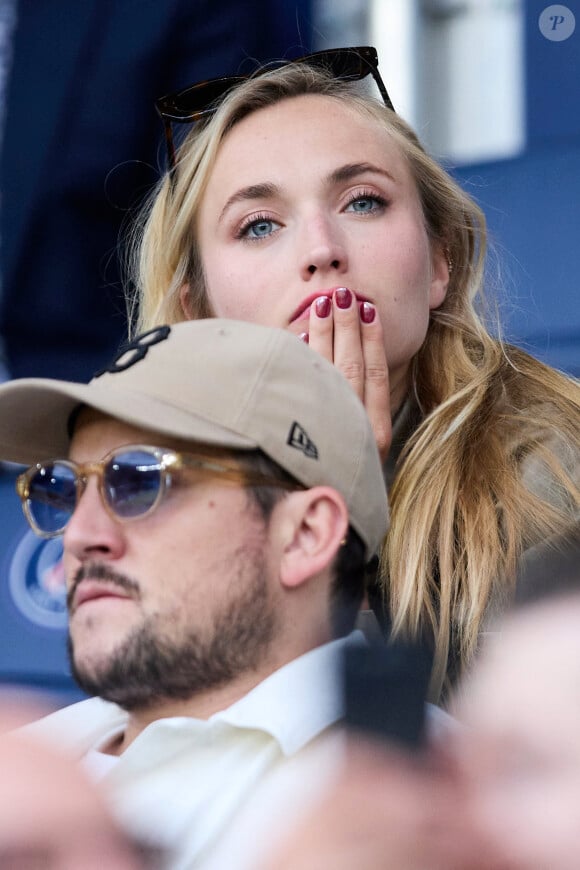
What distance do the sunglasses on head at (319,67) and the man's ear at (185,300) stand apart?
19 centimetres

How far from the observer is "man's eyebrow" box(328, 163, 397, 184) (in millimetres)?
1198

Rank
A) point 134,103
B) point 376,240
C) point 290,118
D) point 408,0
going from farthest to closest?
point 134,103 → point 408,0 → point 290,118 → point 376,240

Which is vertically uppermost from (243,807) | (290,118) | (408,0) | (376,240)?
(408,0)

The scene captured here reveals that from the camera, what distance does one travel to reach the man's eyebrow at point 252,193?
47.7 inches

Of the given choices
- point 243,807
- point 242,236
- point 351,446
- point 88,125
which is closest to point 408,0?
point 242,236

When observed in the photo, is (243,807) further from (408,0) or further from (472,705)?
(408,0)

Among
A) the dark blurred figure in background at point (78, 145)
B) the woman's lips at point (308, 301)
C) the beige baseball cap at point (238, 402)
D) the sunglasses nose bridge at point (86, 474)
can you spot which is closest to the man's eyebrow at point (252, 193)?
the woman's lips at point (308, 301)

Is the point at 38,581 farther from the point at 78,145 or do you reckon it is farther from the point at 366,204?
the point at 78,145

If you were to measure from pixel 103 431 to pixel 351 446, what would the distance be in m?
0.14

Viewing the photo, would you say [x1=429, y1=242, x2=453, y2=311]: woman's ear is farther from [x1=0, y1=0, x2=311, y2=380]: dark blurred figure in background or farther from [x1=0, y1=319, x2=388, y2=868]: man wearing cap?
[x1=0, y1=319, x2=388, y2=868]: man wearing cap

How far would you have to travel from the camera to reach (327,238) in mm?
1138

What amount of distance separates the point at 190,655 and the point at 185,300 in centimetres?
88

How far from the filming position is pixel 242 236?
4.13 feet

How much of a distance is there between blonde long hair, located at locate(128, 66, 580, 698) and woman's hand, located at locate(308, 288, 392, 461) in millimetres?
43
